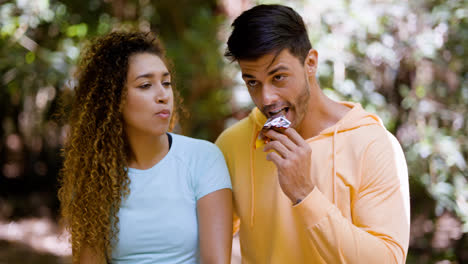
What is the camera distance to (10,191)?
24.1 ft

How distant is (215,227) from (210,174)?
0.26 metres

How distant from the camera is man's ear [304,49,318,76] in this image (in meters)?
2.04

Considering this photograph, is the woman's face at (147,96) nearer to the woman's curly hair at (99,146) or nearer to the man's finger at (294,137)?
the woman's curly hair at (99,146)

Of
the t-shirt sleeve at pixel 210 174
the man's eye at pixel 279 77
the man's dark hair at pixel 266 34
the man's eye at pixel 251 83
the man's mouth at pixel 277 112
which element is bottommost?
the t-shirt sleeve at pixel 210 174

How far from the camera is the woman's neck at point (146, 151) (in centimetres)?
225

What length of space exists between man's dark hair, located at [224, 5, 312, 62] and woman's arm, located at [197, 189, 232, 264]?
69 centimetres

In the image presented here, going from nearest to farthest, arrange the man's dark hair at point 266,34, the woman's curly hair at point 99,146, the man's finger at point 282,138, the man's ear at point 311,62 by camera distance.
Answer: the man's finger at point 282,138 < the man's dark hair at point 266,34 < the man's ear at point 311,62 < the woman's curly hair at point 99,146

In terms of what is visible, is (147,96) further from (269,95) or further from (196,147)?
(269,95)

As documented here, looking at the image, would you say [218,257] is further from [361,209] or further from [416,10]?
[416,10]

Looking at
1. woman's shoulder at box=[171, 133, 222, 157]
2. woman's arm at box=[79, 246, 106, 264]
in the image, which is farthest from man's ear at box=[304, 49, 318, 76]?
woman's arm at box=[79, 246, 106, 264]

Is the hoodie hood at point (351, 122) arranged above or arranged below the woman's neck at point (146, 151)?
above

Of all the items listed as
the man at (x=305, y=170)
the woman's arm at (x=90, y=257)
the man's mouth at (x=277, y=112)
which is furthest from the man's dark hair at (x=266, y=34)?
the woman's arm at (x=90, y=257)

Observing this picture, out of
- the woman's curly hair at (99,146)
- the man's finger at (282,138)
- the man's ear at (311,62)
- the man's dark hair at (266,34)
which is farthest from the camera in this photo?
the woman's curly hair at (99,146)

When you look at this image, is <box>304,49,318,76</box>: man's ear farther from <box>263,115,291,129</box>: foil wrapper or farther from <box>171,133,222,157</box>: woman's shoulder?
<box>171,133,222,157</box>: woman's shoulder
